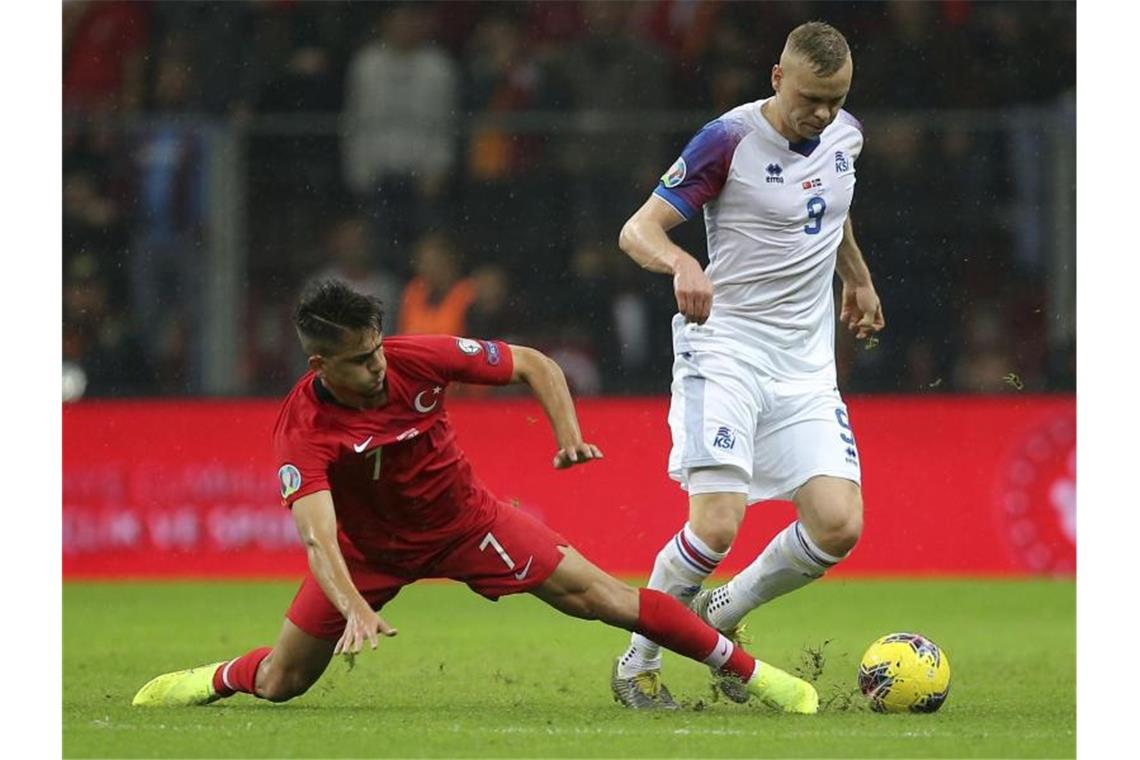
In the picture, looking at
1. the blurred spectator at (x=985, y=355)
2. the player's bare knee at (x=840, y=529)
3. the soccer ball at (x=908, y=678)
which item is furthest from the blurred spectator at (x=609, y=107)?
the soccer ball at (x=908, y=678)

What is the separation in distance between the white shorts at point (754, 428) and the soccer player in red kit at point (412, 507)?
0.56 meters

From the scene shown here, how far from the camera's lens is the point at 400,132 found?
13180mm

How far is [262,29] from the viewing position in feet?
44.8

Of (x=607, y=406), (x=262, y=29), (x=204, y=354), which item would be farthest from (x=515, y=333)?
(x=262, y=29)

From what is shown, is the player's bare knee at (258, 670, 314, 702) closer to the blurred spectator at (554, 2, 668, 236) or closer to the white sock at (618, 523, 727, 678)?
the white sock at (618, 523, 727, 678)

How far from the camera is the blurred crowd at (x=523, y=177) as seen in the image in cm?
1270

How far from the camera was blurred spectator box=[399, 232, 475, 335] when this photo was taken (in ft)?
41.6

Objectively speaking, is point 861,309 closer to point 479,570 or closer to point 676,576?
point 676,576

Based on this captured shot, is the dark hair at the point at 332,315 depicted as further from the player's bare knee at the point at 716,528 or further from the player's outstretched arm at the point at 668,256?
the player's bare knee at the point at 716,528

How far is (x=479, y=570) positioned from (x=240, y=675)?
37.5 inches

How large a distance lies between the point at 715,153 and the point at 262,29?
7350 mm

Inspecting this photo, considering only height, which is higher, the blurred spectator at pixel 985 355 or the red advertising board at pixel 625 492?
the blurred spectator at pixel 985 355

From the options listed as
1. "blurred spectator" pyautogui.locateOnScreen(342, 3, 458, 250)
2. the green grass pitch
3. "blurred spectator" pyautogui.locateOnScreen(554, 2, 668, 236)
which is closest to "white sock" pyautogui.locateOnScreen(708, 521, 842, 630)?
the green grass pitch

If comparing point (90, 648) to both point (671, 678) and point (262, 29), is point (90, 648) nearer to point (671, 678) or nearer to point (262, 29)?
point (671, 678)
